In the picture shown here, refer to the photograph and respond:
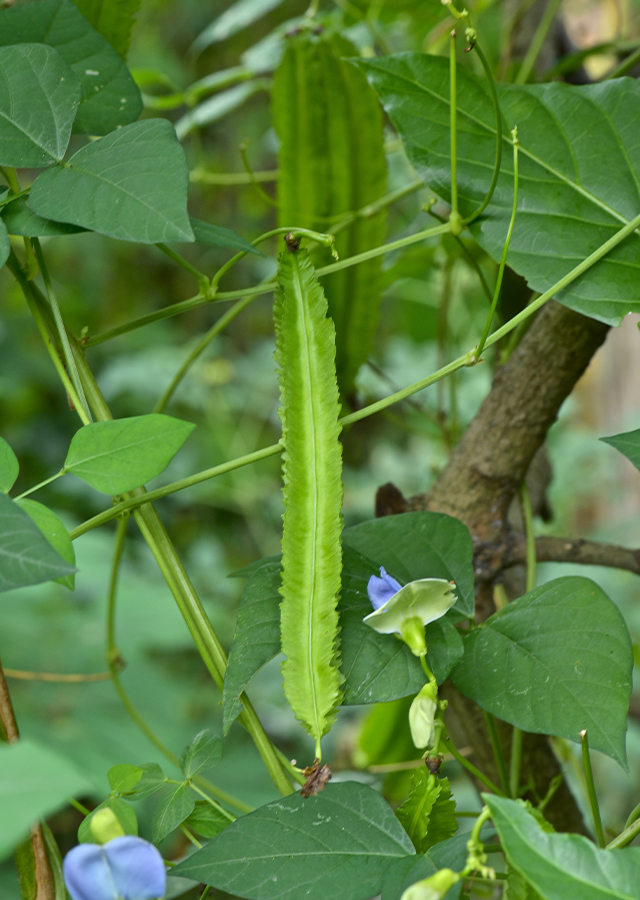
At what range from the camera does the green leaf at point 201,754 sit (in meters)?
0.35

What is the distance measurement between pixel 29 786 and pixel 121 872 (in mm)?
96

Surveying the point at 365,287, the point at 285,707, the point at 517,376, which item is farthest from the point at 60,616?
the point at 517,376

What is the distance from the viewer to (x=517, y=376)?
58 centimetres

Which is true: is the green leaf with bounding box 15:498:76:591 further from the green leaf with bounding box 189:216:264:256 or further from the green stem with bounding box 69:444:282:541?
the green leaf with bounding box 189:216:264:256

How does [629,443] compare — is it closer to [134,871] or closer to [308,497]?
[308,497]

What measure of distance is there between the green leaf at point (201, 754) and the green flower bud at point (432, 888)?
13 centimetres

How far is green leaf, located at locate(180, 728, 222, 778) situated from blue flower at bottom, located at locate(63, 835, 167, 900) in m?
0.08

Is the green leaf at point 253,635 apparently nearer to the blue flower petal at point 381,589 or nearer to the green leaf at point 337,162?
the blue flower petal at point 381,589

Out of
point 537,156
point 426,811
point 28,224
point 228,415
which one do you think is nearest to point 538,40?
point 537,156

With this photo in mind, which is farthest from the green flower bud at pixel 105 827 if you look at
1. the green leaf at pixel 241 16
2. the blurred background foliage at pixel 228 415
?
the green leaf at pixel 241 16

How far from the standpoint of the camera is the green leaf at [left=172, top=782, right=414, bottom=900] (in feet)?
0.98

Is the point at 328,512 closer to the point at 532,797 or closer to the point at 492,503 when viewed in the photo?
the point at 492,503

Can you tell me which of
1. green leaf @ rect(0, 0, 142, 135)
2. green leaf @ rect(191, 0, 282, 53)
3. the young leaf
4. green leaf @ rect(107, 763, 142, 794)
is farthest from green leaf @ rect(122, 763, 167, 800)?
green leaf @ rect(191, 0, 282, 53)

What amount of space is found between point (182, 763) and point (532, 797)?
369 mm
